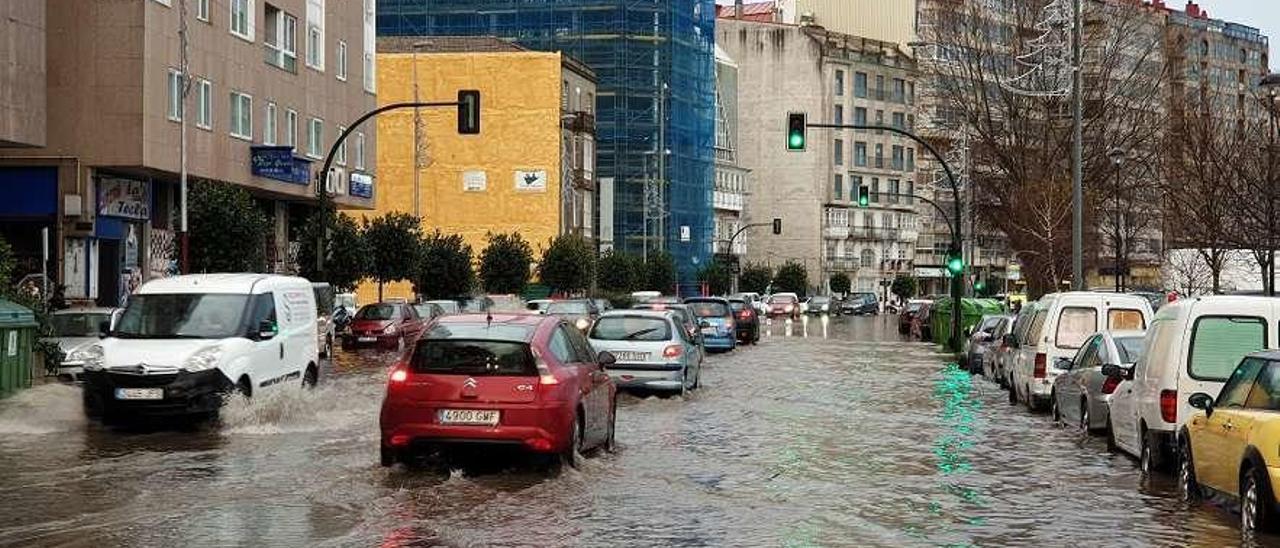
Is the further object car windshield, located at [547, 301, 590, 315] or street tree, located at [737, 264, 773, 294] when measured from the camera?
street tree, located at [737, 264, 773, 294]

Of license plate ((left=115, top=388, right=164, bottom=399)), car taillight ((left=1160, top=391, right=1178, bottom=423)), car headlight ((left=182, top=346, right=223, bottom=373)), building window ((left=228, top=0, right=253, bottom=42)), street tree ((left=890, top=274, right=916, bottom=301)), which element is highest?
building window ((left=228, top=0, right=253, bottom=42))

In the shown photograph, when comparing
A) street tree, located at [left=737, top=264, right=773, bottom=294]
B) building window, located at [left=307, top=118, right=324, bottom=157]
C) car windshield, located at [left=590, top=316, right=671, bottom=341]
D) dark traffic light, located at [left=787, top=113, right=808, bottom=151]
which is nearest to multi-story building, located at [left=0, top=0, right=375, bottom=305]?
building window, located at [left=307, top=118, right=324, bottom=157]

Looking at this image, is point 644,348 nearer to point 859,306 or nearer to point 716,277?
point 716,277

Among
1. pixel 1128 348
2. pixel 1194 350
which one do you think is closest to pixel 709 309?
pixel 1128 348

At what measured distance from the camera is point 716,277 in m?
104

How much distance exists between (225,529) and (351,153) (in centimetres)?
4841

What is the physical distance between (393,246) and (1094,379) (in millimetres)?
44188

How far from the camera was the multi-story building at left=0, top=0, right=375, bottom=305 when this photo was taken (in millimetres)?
41406

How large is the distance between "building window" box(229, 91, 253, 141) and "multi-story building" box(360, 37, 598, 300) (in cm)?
3479

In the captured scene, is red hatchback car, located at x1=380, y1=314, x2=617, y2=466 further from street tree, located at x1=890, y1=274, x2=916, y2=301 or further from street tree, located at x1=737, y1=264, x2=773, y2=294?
street tree, located at x1=890, y1=274, x2=916, y2=301

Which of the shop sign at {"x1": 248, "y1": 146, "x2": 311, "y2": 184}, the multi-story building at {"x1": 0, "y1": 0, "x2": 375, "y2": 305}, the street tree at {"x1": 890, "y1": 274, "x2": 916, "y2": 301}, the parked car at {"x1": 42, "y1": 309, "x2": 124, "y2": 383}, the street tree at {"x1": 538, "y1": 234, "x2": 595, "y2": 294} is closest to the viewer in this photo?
the parked car at {"x1": 42, "y1": 309, "x2": 124, "y2": 383}

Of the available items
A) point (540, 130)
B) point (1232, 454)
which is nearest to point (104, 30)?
point (1232, 454)

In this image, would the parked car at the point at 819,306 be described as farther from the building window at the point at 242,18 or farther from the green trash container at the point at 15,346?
the green trash container at the point at 15,346

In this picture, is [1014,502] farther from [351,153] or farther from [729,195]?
[729,195]
